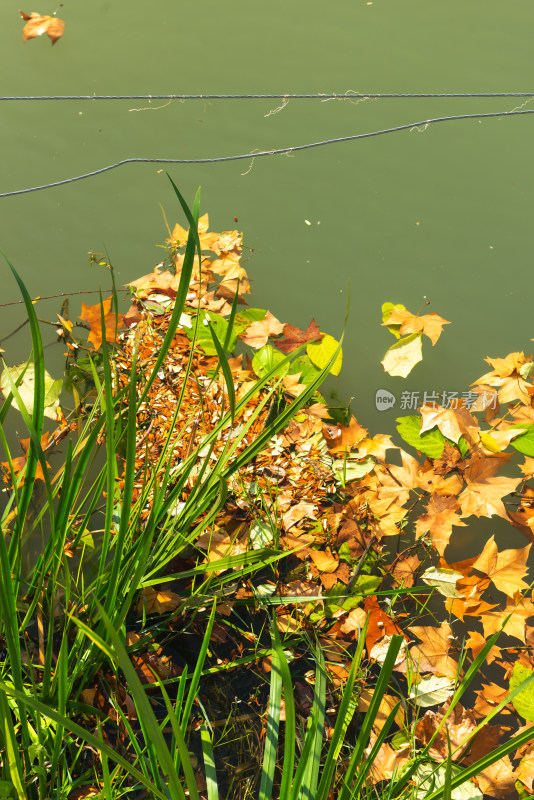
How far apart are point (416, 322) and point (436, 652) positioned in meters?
0.87

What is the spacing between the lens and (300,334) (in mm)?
1605

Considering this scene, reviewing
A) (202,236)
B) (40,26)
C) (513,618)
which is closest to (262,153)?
(202,236)

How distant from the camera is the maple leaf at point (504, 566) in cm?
140

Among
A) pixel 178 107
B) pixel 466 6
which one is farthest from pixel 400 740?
pixel 466 6

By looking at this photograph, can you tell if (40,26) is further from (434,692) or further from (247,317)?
(434,692)

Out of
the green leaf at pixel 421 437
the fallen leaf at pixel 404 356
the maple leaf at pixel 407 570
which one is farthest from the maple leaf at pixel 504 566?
the fallen leaf at pixel 404 356

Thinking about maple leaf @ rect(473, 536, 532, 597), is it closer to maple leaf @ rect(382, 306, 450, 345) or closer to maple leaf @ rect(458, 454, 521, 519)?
maple leaf @ rect(458, 454, 521, 519)

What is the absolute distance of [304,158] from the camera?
1.85 metres

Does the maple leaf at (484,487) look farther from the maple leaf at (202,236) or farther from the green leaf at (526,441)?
the maple leaf at (202,236)

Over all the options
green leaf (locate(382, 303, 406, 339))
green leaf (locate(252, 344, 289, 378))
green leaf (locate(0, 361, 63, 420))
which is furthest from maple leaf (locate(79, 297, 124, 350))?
green leaf (locate(382, 303, 406, 339))

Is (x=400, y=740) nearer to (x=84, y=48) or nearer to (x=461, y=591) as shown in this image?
(x=461, y=591)

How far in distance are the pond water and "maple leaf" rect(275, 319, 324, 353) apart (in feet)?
0.68

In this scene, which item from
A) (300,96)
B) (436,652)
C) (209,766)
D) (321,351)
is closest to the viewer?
(209,766)

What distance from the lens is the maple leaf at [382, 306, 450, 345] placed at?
1.69 m
